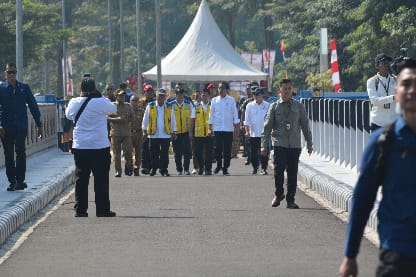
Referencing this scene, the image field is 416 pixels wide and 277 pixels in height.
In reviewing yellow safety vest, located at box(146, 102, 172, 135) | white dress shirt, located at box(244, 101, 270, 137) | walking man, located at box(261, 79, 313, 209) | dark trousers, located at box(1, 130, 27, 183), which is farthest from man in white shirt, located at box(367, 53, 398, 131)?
yellow safety vest, located at box(146, 102, 172, 135)

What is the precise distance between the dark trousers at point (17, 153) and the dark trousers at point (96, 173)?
2.36m

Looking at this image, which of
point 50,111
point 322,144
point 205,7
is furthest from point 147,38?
point 322,144

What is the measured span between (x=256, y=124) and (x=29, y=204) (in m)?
9.69

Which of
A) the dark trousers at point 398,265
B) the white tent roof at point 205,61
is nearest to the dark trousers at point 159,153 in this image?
the white tent roof at point 205,61

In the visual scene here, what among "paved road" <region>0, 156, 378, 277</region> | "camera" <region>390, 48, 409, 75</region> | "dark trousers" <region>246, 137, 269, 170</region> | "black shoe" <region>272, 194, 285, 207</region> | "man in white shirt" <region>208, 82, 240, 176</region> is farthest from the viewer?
"man in white shirt" <region>208, 82, 240, 176</region>

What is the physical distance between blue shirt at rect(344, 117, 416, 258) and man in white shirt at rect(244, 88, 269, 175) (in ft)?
63.0

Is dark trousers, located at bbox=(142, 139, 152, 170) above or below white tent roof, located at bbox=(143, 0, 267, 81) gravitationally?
below

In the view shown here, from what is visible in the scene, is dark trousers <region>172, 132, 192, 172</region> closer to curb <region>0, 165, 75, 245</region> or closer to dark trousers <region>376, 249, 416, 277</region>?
curb <region>0, 165, 75, 245</region>

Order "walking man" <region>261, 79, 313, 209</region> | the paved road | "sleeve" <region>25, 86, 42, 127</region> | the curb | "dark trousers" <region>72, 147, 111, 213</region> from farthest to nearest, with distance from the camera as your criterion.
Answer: "sleeve" <region>25, 86, 42, 127</region>, "walking man" <region>261, 79, 313, 209</region>, "dark trousers" <region>72, 147, 111, 213</region>, the curb, the paved road

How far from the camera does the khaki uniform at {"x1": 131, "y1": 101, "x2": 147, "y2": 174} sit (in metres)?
25.7

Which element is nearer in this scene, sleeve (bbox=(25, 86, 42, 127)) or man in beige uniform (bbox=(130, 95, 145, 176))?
sleeve (bbox=(25, 86, 42, 127))

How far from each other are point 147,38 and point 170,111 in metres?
72.4

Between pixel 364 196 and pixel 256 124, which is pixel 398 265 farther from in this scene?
pixel 256 124

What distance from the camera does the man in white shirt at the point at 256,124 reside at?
25625 millimetres
